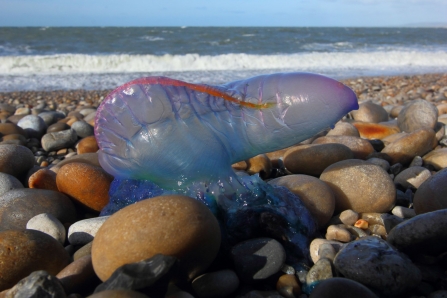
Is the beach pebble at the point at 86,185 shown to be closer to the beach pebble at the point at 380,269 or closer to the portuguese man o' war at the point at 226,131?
the portuguese man o' war at the point at 226,131

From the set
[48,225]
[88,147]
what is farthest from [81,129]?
[48,225]

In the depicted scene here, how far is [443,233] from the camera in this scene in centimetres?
196

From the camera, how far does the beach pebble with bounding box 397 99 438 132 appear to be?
14.9 ft

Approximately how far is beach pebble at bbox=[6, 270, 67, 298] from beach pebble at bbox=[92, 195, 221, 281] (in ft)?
0.65

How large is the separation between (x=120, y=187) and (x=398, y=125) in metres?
3.67

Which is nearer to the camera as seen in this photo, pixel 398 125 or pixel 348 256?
pixel 348 256

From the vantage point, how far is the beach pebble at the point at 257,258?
6.50 feet

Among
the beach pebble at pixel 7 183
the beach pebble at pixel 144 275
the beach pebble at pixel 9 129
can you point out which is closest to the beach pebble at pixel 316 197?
the beach pebble at pixel 144 275

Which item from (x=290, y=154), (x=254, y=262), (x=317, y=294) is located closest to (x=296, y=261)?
(x=254, y=262)

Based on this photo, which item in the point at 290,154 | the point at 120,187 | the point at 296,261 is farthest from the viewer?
the point at 290,154

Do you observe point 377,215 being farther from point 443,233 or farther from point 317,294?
point 317,294

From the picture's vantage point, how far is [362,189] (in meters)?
2.81

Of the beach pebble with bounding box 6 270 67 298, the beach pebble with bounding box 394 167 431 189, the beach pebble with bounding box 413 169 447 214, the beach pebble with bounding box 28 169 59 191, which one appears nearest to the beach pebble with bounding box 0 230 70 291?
the beach pebble with bounding box 6 270 67 298

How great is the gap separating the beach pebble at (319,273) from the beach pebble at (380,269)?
0.06 metres
